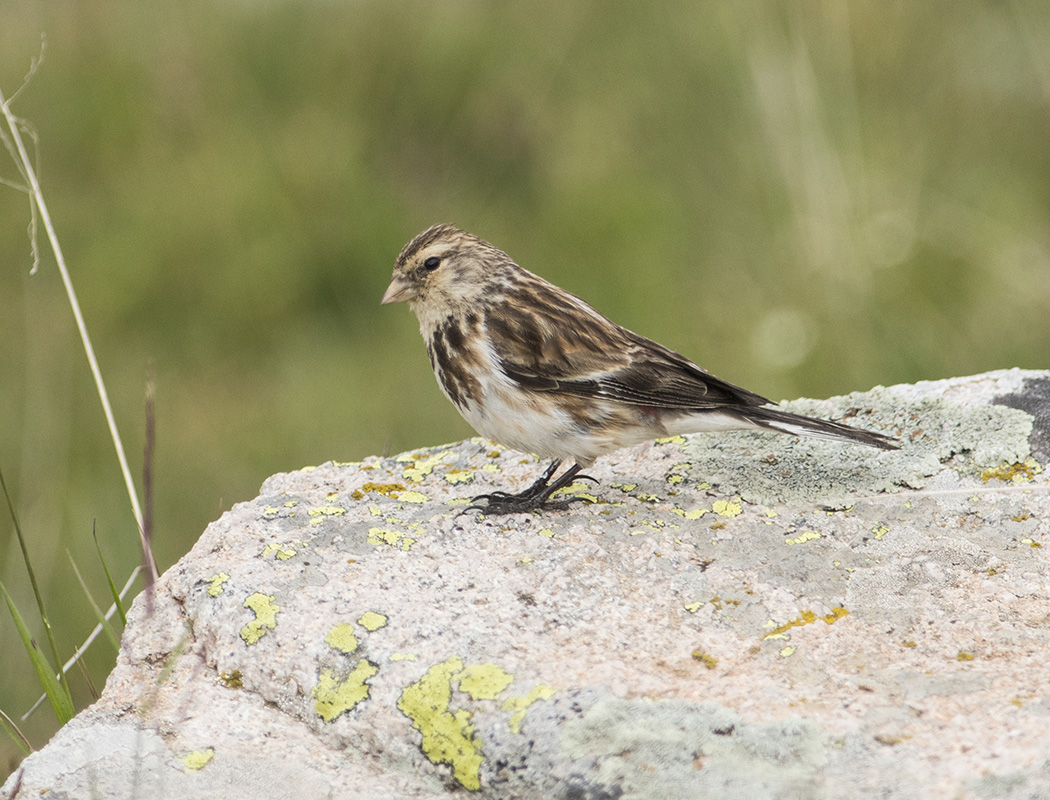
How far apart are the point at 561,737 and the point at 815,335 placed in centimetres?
487

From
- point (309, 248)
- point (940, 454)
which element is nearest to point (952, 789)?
point (940, 454)

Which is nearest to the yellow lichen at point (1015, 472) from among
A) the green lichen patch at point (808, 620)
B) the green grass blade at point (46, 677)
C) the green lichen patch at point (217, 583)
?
the green lichen patch at point (808, 620)

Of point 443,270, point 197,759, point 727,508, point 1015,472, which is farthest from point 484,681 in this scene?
point 443,270

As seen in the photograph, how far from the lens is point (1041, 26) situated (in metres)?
7.91

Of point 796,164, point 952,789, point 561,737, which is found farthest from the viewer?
point 796,164

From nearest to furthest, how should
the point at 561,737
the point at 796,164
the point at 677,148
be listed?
the point at 561,737 < the point at 796,164 < the point at 677,148

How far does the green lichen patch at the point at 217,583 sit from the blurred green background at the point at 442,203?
8.82 feet

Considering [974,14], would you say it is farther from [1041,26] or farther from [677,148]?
[677,148]

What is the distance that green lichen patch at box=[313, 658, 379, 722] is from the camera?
306 centimetres

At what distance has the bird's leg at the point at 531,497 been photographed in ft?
13.1

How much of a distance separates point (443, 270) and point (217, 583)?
5.97 ft

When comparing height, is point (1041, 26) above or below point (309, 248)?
above

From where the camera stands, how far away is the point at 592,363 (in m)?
4.51

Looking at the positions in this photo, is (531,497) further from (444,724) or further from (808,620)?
(444,724)
